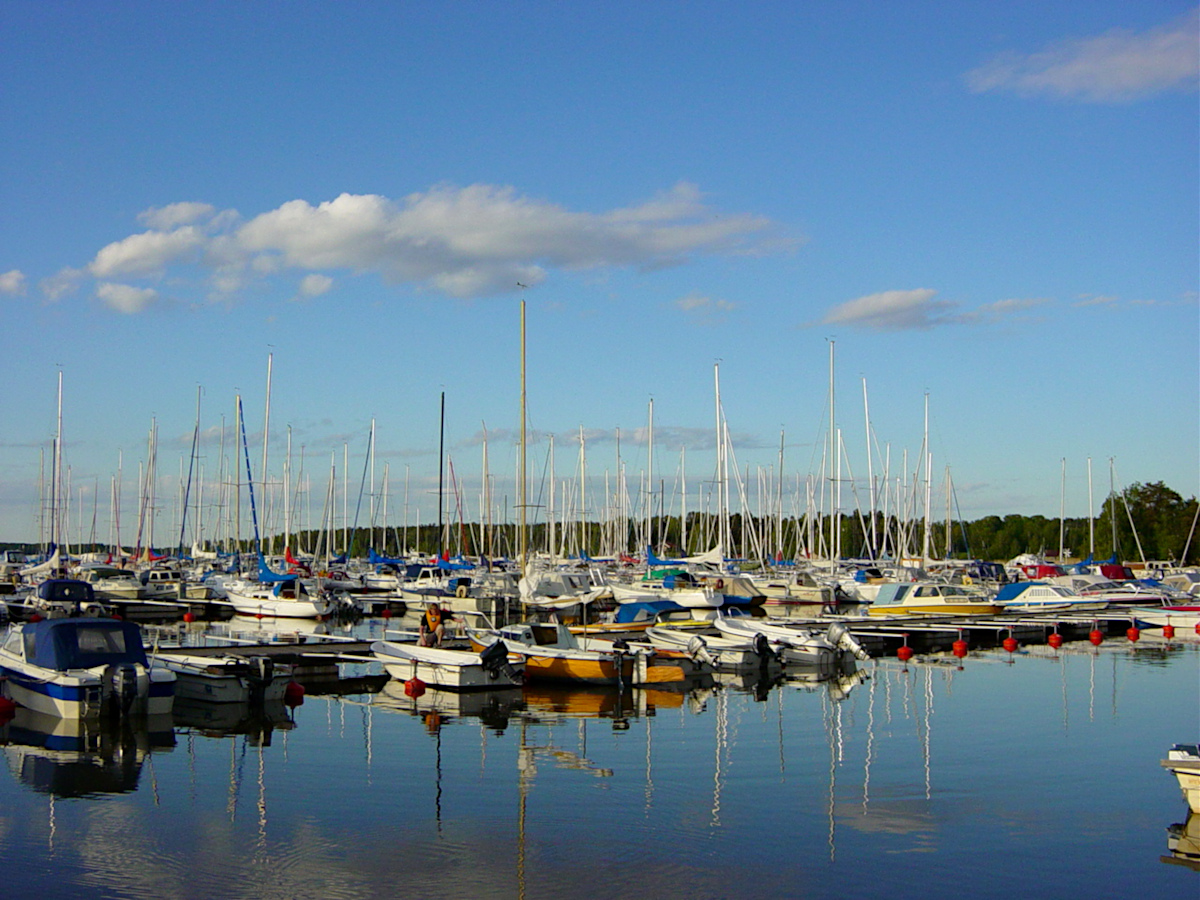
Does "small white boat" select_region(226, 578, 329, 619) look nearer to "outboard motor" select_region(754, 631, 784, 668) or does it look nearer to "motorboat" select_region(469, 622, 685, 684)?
"motorboat" select_region(469, 622, 685, 684)

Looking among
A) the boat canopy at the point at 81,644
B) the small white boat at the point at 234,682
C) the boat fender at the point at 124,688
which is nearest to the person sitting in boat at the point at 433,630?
the small white boat at the point at 234,682

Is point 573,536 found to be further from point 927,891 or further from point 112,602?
point 927,891

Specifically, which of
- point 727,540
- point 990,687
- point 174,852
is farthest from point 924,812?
point 727,540

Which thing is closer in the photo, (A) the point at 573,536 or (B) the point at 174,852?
(B) the point at 174,852

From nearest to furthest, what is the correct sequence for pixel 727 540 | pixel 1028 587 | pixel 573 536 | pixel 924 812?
pixel 924 812
pixel 1028 587
pixel 727 540
pixel 573 536

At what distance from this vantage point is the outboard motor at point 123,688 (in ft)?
80.8

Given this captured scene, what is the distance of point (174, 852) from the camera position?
15336mm

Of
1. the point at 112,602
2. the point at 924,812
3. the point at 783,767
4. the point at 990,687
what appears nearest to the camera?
the point at 924,812

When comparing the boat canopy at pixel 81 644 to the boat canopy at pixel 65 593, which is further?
the boat canopy at pixel 65 593

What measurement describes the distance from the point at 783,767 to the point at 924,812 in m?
3.85

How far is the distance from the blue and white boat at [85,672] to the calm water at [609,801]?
939 millimetres

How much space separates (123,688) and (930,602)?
37878 mm

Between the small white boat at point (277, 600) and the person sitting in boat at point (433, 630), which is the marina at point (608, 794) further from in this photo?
the small white boat at point (277, 600)

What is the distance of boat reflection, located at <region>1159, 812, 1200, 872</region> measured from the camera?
15.5 metres
